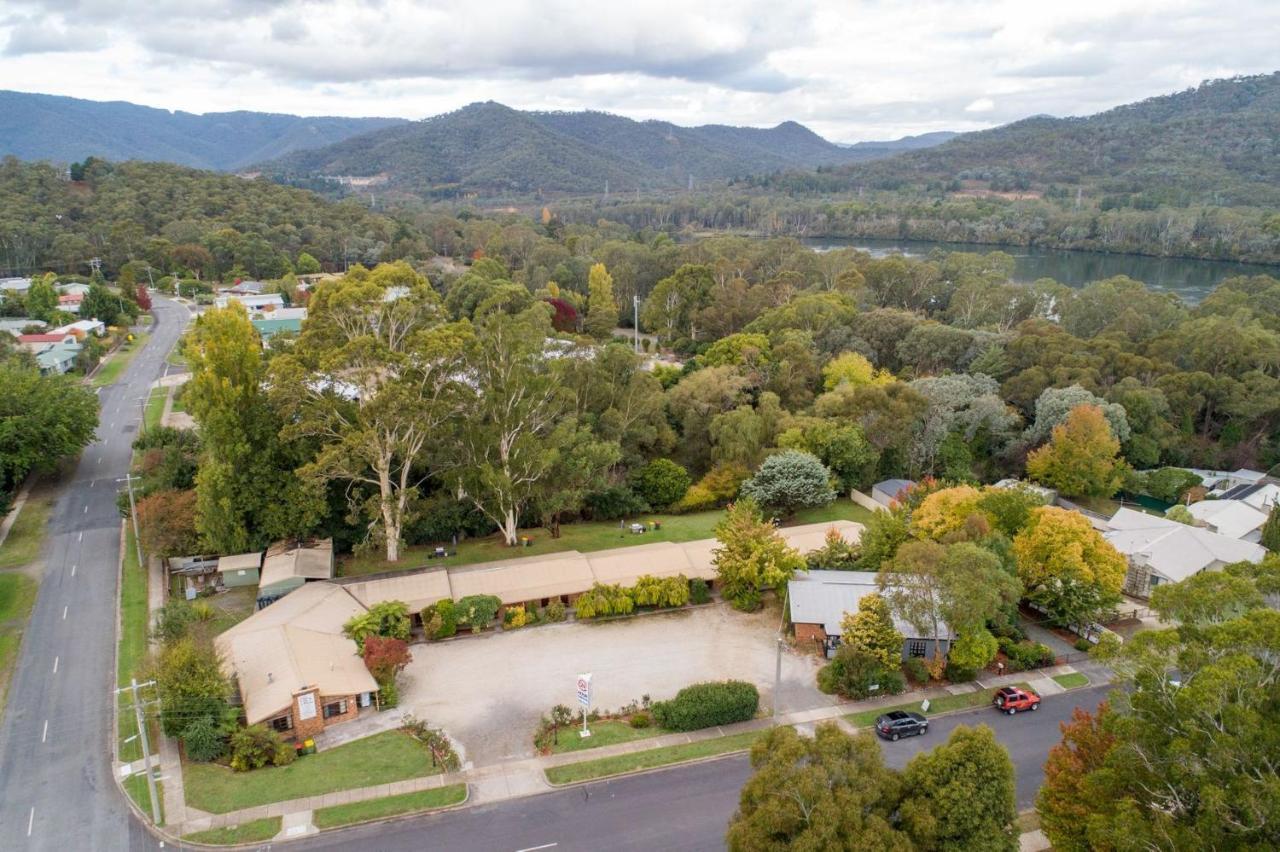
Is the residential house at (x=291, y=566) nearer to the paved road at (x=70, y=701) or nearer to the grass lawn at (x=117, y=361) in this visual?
the paved road at (x=70, y=701)

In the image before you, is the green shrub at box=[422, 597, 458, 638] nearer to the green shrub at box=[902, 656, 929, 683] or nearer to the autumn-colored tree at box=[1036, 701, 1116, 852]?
the green shrub at box=[902, 656, 929, 683]

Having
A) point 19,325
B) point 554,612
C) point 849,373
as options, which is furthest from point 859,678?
point 19,325

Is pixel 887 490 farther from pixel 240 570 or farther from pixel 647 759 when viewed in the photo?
pixel 240 570

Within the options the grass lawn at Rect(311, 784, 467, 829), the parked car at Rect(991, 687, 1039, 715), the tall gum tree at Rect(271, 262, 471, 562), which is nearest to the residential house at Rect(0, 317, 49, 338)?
the tall gum tree at Rect(271, 262, 471, 562)

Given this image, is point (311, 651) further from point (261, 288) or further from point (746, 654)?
point (261, 288)

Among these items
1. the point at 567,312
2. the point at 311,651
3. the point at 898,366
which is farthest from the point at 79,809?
the point at 567,312
